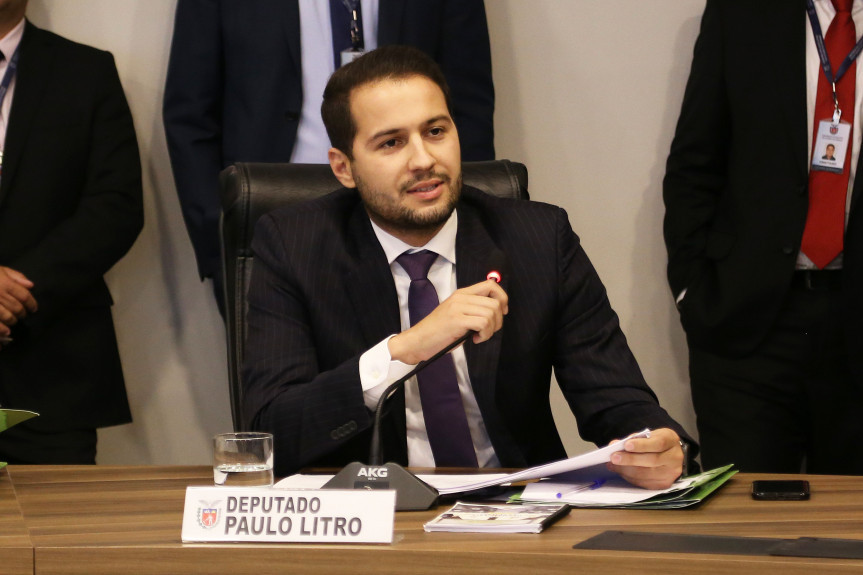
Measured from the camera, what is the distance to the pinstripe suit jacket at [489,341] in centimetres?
199

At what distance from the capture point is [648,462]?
5.17 ft

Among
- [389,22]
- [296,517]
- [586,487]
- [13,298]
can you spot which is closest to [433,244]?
[586,487]

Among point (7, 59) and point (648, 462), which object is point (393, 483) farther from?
point (7, 59)

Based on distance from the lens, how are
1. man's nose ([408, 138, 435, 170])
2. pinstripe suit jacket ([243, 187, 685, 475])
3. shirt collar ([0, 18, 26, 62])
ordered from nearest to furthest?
1. pinstripe suit jacket ([243, 187, 685, 475])
2. man's nose ([408, 138, 435, 170])
3. shirt collar ([0, 18, 26, 62])

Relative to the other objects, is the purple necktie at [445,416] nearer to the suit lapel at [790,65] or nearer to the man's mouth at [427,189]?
the man's mouth at [427,189]

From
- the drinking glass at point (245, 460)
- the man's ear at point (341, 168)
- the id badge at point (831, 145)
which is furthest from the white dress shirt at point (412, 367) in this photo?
the id badge at point (831, 145)

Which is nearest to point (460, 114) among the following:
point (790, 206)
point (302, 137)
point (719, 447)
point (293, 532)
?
point (302, 137)

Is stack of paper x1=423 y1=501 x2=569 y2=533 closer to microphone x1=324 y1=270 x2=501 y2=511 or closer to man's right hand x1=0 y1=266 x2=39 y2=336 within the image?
microphone x1=324 y1=270 x2=501 y2=511

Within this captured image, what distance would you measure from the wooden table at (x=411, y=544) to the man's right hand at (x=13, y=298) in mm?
1337

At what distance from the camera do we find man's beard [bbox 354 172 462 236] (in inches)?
83.4

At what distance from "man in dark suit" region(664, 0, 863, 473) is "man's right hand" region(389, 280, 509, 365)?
1.46 m

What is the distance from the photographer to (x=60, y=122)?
3.10m

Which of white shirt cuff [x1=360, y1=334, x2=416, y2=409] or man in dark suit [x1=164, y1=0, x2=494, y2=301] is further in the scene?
man in dark suit [x1=164, y1=0, x2=494, y2=301]

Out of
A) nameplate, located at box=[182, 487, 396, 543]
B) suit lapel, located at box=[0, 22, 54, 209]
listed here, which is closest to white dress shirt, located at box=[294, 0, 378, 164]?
suit lapel, located at box=[0, 22, 54, 209]
